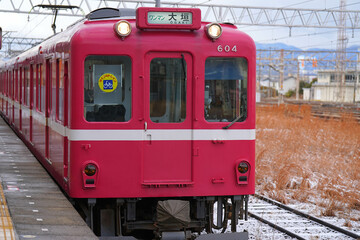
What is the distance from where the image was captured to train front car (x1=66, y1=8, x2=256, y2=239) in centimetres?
664

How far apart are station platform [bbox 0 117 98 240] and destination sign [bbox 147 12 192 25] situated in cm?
230

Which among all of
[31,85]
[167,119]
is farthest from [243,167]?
[31,85]

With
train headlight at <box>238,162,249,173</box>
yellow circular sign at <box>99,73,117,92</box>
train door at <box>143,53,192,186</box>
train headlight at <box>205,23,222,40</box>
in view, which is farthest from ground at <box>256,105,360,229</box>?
yellow circular sign at <box>99,73,117,92</box>

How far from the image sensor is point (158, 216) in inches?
263

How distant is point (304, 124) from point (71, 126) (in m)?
19.5

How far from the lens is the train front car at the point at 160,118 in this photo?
6.64m

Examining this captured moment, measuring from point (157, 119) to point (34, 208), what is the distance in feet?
5.60

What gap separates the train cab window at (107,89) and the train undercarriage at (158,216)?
96cm

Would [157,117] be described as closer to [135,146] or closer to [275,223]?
[135,146]

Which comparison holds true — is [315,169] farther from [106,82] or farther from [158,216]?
[106,82]

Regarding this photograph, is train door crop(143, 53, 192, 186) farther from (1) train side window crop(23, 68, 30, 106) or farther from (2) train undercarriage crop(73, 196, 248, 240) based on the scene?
(1) train side window crop(23, 68, 30, 106)

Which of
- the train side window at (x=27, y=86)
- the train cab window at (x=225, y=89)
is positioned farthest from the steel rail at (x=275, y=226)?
the train side window at (x=27, y=86)

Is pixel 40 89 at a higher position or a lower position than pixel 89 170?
higher

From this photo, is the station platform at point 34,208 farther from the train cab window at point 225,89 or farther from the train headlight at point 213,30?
the train headlight at point 213,30
